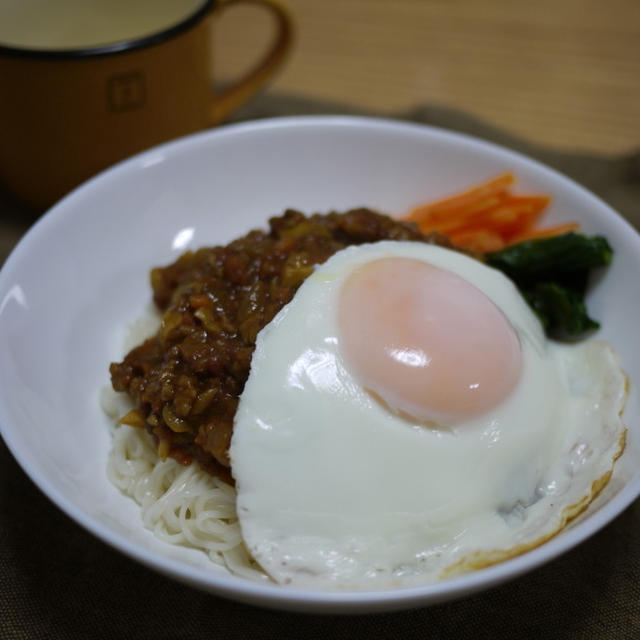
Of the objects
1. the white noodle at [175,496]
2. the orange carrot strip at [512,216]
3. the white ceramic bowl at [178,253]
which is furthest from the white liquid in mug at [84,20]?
the white noodle at [175,496]

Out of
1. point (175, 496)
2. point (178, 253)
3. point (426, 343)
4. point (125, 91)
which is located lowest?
point (175, 496)

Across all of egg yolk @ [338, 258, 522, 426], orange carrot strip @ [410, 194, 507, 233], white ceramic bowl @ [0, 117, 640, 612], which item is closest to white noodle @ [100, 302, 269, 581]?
white ceramic bowl @ [0, 117, 640, 612]

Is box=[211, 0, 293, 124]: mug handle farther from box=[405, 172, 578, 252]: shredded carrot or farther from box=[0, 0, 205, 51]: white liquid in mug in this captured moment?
box=[405, 172, 578, 252]: shredded carrot

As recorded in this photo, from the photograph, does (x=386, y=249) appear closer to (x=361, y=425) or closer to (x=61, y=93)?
(x=361, y=425)

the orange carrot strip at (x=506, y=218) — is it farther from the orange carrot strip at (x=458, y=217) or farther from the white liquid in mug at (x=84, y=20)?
the white liquid in mug at (x=84, y=20)

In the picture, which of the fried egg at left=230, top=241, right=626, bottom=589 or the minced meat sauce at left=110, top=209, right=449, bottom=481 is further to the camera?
the minced meat sauce at left=110, top=209, right=449, bottom=481

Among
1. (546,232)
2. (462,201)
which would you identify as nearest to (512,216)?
(546,232)

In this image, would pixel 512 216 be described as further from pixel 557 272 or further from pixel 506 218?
pixel 557 272
